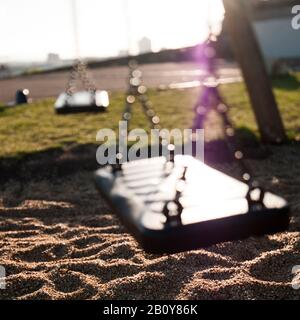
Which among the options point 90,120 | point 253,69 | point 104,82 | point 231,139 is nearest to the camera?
point 231,139

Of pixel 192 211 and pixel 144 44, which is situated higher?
pixel 144 44

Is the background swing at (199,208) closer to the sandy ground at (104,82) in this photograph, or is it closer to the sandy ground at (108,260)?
the sandy ground at (108,260)

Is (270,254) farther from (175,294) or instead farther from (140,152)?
(140,152)

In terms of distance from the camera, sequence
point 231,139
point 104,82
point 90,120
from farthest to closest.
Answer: point 104,82
point 90,120
point 231,139

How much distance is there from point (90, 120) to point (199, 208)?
581cm

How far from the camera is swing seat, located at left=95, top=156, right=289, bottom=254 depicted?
1853mm

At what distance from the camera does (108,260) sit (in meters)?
2.98

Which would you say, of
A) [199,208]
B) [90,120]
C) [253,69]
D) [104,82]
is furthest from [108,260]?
[104,82]

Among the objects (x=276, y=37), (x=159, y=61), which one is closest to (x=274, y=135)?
(x=276, y=37)

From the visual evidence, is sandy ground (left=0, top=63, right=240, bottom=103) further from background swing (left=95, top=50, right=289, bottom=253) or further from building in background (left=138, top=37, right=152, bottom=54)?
background swing (left=95, top=50, right=289, bottom=253)

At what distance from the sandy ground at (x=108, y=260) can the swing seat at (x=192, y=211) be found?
519 mm

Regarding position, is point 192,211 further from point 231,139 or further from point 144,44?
point 144,44

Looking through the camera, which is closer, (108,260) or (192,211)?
(192,211)
